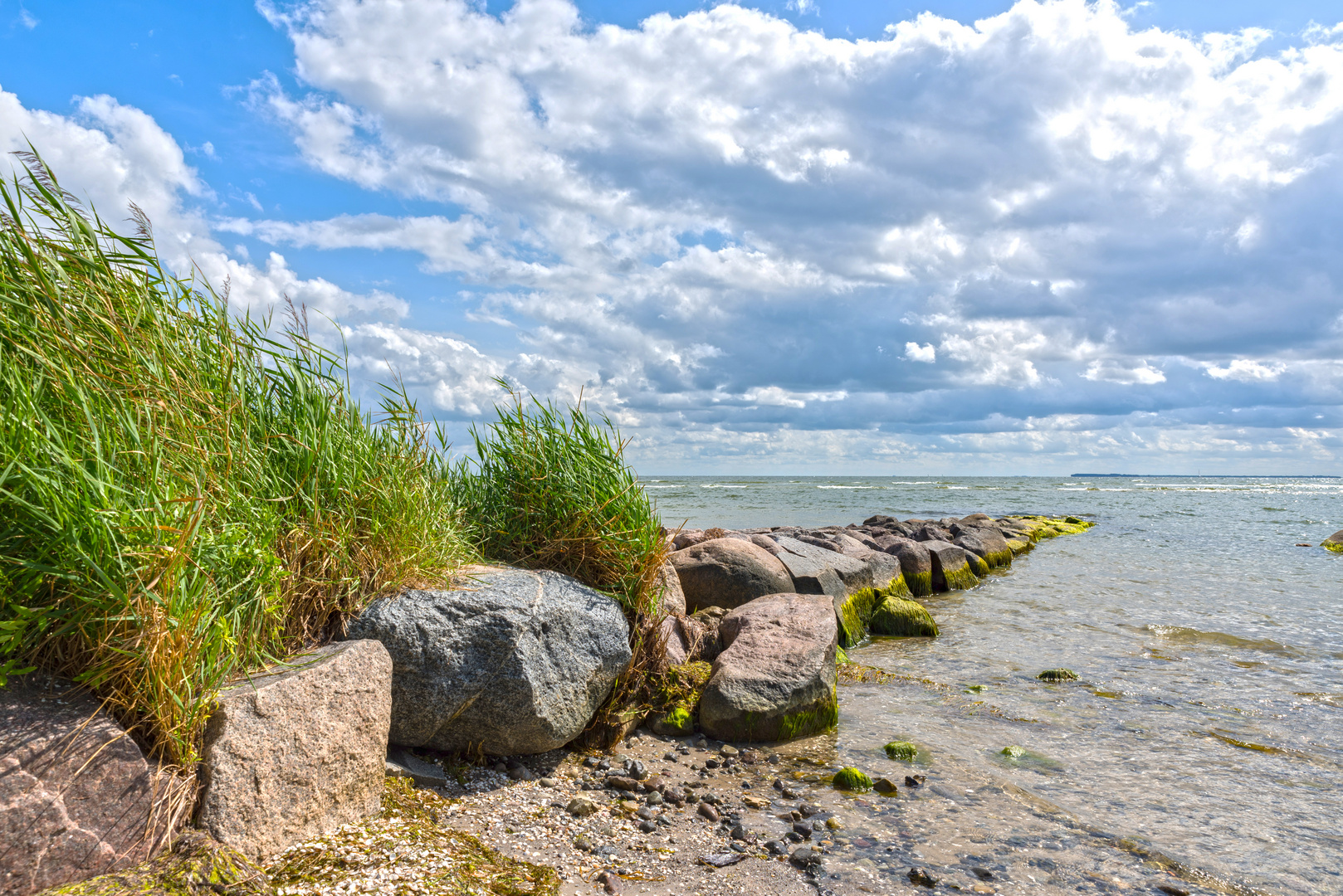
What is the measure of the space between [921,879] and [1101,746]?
3.29 metres

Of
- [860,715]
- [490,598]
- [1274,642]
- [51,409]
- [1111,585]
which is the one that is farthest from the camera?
[1111,585]

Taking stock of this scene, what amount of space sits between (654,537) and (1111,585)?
12.8m

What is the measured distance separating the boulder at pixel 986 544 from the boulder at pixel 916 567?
2.80m

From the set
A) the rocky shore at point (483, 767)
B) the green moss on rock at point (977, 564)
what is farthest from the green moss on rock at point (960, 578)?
the rocky shore at point (483, 767)

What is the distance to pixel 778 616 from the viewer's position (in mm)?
7121

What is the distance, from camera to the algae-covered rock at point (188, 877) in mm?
2771

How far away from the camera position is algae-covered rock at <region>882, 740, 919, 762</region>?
18.8ft

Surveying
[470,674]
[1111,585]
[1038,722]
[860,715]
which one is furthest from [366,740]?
[1111,585]

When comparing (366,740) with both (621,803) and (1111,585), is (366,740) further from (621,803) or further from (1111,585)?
(1111,585)

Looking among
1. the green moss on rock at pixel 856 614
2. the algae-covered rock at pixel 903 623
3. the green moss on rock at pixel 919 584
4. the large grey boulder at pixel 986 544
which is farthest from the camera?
the large grey boulder at pixel 986 544

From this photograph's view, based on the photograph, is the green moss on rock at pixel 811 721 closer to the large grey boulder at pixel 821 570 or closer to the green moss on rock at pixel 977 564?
the large grey boulder at pixel 821 570

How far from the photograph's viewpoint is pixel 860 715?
22.0 feet

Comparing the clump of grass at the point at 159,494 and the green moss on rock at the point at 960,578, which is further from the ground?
the clump of grass at the point at 159,494

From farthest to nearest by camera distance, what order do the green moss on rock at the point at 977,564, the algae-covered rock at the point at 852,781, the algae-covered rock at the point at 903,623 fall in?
1. the green moss on rock at the point at 977,564
2. the algae-covered rock at the point at 903,623
3. the algae-covered rock at the point at 852,781
